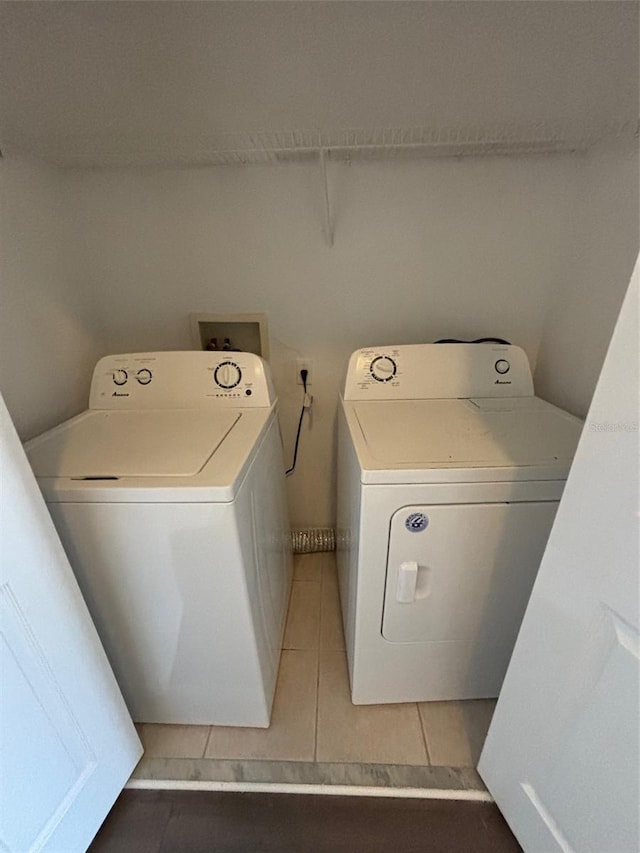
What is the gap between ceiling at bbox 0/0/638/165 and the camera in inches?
34.0

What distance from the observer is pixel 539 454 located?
1.03m

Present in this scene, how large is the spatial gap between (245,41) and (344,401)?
3.35 feet

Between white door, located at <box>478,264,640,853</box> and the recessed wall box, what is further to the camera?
the recessed wall box

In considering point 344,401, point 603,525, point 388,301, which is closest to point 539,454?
point 603,525

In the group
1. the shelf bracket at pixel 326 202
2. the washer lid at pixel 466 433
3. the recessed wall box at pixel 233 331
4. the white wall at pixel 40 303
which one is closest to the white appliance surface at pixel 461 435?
the washer lid at pixel 466 433

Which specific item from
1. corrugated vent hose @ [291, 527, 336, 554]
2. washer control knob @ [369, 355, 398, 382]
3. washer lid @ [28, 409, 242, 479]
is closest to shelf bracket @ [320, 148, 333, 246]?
washer control knob @ [369, 355, 398, 382]

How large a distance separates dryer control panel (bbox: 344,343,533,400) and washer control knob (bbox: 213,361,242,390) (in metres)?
0.41

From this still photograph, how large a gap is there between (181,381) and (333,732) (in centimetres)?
130

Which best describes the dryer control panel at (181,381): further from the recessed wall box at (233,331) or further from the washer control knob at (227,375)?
the recessed wall box at (233,331)

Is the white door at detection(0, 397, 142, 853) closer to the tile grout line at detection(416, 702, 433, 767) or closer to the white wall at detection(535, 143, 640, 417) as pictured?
the tile grout line at detection(416, 702, 433, 767)

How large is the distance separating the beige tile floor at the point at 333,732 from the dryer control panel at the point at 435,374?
1.06 m

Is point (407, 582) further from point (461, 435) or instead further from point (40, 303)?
point (40, 303)

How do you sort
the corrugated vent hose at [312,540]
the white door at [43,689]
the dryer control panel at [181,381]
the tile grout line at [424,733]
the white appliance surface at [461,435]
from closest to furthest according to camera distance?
the white door at [43,689] < the white appliance surface at [461,435] < the tile grout line at [424,733] < the dryer control panel at [181,381] < the corrugated vent hose at [312,540]

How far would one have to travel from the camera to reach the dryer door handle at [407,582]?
106 cm
